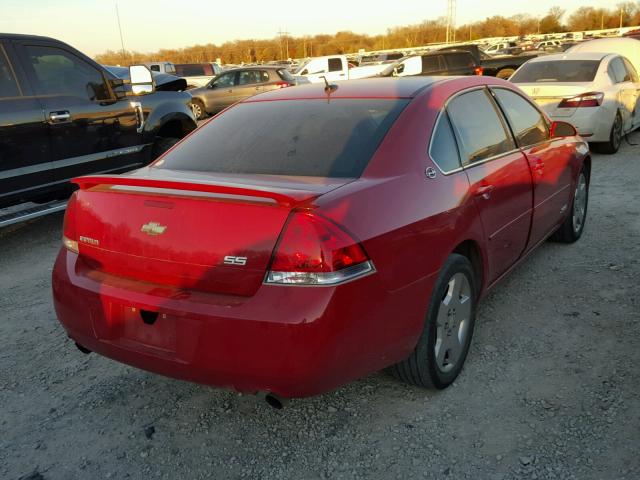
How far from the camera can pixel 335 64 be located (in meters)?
22.9


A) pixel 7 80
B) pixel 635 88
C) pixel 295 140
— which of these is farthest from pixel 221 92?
pixel 295 140

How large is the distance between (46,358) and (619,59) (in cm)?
988

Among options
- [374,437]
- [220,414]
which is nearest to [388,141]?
[374,437]

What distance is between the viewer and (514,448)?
2568 millimetres

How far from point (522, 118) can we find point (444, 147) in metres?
1.38

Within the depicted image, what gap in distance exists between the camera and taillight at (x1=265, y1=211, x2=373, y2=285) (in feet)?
7.34

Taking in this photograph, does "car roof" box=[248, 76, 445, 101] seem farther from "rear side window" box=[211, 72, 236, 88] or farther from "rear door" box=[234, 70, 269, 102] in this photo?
"rear side window" box=[211, 72, 236, 88]

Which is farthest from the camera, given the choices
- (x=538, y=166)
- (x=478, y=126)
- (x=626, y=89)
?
(x=626, y=89)

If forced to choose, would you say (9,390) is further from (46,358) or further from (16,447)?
(16,447)

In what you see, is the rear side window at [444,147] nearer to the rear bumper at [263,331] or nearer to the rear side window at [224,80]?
the rear bumper at [263,331]

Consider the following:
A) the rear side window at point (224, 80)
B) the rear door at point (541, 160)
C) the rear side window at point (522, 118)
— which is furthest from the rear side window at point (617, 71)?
the rear side window at point (224, 80)

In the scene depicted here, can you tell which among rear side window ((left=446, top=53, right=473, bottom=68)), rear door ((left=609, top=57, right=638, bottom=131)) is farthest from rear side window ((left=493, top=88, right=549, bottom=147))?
rear side window ((left=446, top=53, right=473, bottom=68))

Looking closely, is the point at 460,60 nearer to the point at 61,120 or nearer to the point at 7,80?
the point at 61,120

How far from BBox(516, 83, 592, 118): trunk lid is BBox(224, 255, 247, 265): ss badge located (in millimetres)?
7536
